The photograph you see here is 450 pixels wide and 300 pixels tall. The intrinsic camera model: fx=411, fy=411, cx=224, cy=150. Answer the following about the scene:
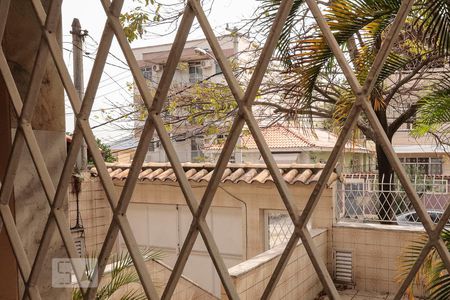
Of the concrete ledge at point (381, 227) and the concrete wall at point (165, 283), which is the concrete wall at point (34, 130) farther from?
the concrete ledge at point (381, 227)

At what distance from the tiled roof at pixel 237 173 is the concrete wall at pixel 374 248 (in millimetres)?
568

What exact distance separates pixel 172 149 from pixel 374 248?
3.58m

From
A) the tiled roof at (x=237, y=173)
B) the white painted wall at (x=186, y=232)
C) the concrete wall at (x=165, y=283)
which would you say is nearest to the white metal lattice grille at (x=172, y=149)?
the concrete wall at (x=165, y=283)

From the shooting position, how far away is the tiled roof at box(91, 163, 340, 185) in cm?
401

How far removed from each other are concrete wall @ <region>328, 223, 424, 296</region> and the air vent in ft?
0.13

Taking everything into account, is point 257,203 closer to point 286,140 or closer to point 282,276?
point 282,276

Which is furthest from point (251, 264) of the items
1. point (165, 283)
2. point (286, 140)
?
point (286, 140)

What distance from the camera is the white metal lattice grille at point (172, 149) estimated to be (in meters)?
0.55

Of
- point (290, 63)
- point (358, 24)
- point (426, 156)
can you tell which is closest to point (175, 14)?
point (290, 63)

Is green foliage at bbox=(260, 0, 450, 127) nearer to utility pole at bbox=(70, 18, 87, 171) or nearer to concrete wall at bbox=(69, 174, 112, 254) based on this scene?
utility pole at bbox=(70, 18, 87, 171)

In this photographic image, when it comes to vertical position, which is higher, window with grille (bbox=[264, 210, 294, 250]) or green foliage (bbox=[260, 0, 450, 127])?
green foliage (bbox=[260, 0, 450, 127])

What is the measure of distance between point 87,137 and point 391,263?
3.63 metres

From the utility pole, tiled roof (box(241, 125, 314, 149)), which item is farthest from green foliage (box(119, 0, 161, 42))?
tiled roof (box(241, 125, 314, 149))

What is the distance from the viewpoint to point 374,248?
384 centimetres
